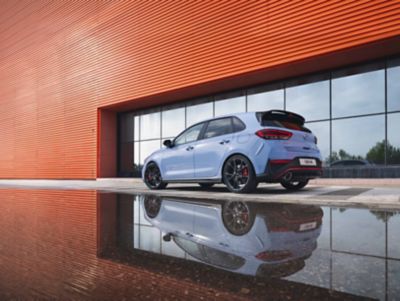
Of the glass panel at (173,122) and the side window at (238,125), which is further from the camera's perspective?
the glass panel at (173,122)

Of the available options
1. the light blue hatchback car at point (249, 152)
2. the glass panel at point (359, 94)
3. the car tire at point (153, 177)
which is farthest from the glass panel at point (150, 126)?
the light blue hatchback car at point (249, 152)

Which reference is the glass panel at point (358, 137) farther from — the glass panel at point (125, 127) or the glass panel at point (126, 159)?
the glass panel at point (125, 127)

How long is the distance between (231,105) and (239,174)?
893cm

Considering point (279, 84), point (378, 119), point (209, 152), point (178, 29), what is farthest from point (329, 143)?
point (178, 29)

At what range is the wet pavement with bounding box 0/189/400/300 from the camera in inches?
60.4

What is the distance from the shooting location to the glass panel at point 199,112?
15.8 meters

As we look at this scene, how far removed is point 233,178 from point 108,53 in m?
14.4

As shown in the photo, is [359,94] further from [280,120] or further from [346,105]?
[280,120]

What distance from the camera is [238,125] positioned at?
6.71 m

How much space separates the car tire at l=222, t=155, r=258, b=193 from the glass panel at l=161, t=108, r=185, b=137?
1046cm

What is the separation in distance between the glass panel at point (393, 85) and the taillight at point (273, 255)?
1088 centimetres

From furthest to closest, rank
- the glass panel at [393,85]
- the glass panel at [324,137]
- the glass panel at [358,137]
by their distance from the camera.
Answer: the glass panel at [324,137] → the glass panel at [358,137] → the glass panel at [393,85]

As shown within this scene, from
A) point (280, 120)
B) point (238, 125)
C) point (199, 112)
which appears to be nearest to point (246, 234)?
point (238, 125)

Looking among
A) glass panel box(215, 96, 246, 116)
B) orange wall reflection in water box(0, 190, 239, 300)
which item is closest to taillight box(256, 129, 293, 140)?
orange wall reflection in water box(0, 190, 239, 300)
